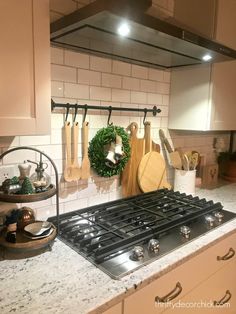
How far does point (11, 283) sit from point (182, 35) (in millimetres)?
1118

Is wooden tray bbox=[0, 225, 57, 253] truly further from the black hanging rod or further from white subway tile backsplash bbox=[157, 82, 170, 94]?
white subway tile backsplash bbox=[157, 82, 170, 94]

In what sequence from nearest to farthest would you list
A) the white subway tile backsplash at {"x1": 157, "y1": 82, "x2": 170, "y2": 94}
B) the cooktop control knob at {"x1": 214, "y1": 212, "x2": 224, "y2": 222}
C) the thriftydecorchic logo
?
1. the thriftydecorchic logo
2. the cooktop control knob at {"x1": 214, "y1": 212, "x2": 224, "y2": 222}
3. the white subway tile backsplash at {"x1": 157, "y1": 82, "x2": 170, "y2": 94}

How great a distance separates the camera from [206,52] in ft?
4.40

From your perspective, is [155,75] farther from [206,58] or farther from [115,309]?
[115,309]

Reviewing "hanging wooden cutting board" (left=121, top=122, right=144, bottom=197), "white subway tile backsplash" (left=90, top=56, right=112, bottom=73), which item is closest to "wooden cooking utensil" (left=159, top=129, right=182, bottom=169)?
"hanging wooden cutting board" (left=121, top=122, right=144, bottom=197)

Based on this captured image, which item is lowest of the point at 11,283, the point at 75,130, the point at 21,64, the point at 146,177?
the point at 11,283

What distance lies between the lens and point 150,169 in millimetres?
1739

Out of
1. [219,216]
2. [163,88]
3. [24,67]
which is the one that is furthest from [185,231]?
[163,88]

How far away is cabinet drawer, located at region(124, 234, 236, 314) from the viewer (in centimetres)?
91

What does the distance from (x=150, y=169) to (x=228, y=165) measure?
3.36ft

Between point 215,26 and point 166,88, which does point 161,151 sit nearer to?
point 166,88

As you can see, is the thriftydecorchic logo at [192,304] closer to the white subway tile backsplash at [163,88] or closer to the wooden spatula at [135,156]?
the wooden spatula at [135,156]

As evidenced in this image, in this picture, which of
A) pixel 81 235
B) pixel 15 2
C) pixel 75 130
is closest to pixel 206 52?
pixel 75 130

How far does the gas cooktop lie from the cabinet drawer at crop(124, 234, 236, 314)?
0.26 feet
